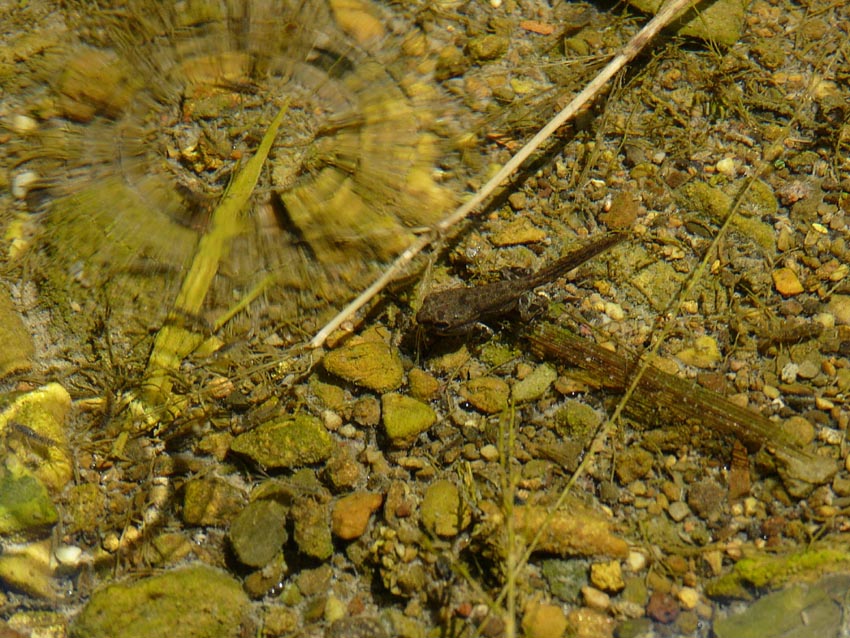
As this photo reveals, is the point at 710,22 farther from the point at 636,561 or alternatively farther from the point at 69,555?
the point at 69,555

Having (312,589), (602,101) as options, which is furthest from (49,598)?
(602,101)

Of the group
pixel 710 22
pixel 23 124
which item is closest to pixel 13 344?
pixel 23 124

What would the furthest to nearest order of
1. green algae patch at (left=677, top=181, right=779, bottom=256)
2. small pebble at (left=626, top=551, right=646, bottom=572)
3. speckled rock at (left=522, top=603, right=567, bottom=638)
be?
green algae patch at (left=677, top=181, right=779, bottom=256) → small pebble at (left=626, top=551, right=646, bottom=572) → speckled rock at (left=522, top=603, right=567, bottom=638)

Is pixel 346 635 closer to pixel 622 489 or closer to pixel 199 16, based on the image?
pixel 622 489

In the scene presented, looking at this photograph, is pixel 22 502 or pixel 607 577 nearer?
pixel 607 577

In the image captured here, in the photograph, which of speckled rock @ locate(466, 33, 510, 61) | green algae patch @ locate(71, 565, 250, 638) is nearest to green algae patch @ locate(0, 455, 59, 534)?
green algae patch @ locate(71, 565, 250, 638)

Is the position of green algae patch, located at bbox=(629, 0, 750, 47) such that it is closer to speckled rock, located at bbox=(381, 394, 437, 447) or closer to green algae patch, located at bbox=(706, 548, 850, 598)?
speckled rock, located at bbox=(381, 394, 437, 447)

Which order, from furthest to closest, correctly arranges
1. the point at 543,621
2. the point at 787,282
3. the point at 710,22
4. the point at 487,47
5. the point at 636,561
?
the point at 487,47
the point at 710,22
the point at 787,282
the point at 636,561
the point at 543,621
